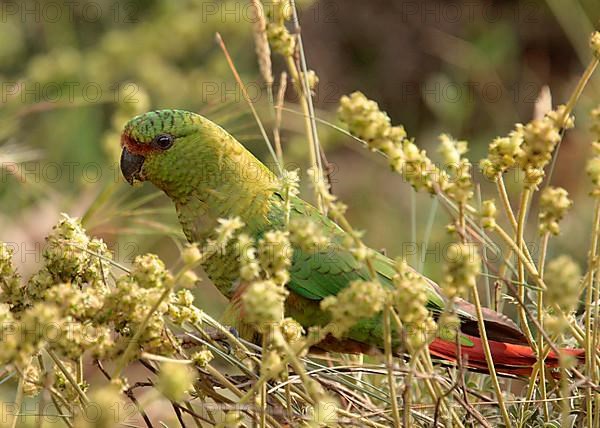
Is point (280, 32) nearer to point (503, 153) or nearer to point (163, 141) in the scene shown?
point (503, 153)

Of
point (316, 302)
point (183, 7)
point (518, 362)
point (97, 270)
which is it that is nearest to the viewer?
point (97, 270)

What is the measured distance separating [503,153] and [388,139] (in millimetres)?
128

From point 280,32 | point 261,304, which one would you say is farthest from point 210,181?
point 261,304

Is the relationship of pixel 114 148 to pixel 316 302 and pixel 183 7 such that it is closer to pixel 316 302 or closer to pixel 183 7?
pixel 316 302

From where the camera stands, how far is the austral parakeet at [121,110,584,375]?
1.27 meters

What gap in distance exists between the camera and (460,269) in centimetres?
65

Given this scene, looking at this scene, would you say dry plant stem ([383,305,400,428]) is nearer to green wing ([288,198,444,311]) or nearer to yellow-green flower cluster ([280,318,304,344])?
yellow-green flower cluster ([280,318,304,344])

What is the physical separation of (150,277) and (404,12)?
3.05 m

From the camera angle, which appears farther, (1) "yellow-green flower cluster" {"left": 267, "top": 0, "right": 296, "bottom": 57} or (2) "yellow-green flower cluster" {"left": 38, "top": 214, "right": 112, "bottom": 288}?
(1) "yellow-green flower cluster" {"left": 267, "top": 0, "right": 296, "bottom": 57}

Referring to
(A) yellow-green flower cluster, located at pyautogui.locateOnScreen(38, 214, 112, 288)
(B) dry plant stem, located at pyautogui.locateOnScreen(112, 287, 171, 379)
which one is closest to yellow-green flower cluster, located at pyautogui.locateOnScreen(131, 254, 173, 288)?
(B) dry plant stem, located at pyautogui.locateOnScreen(112, 287, 171, 379)

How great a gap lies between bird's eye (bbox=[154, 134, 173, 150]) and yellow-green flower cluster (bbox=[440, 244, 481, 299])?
2.61ft

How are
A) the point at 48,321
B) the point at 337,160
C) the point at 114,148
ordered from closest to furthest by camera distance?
the point at 48,321 < the point at 114,148 < the point at 337,160

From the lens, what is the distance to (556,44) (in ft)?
11.4

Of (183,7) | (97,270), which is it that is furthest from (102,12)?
(97,270)
